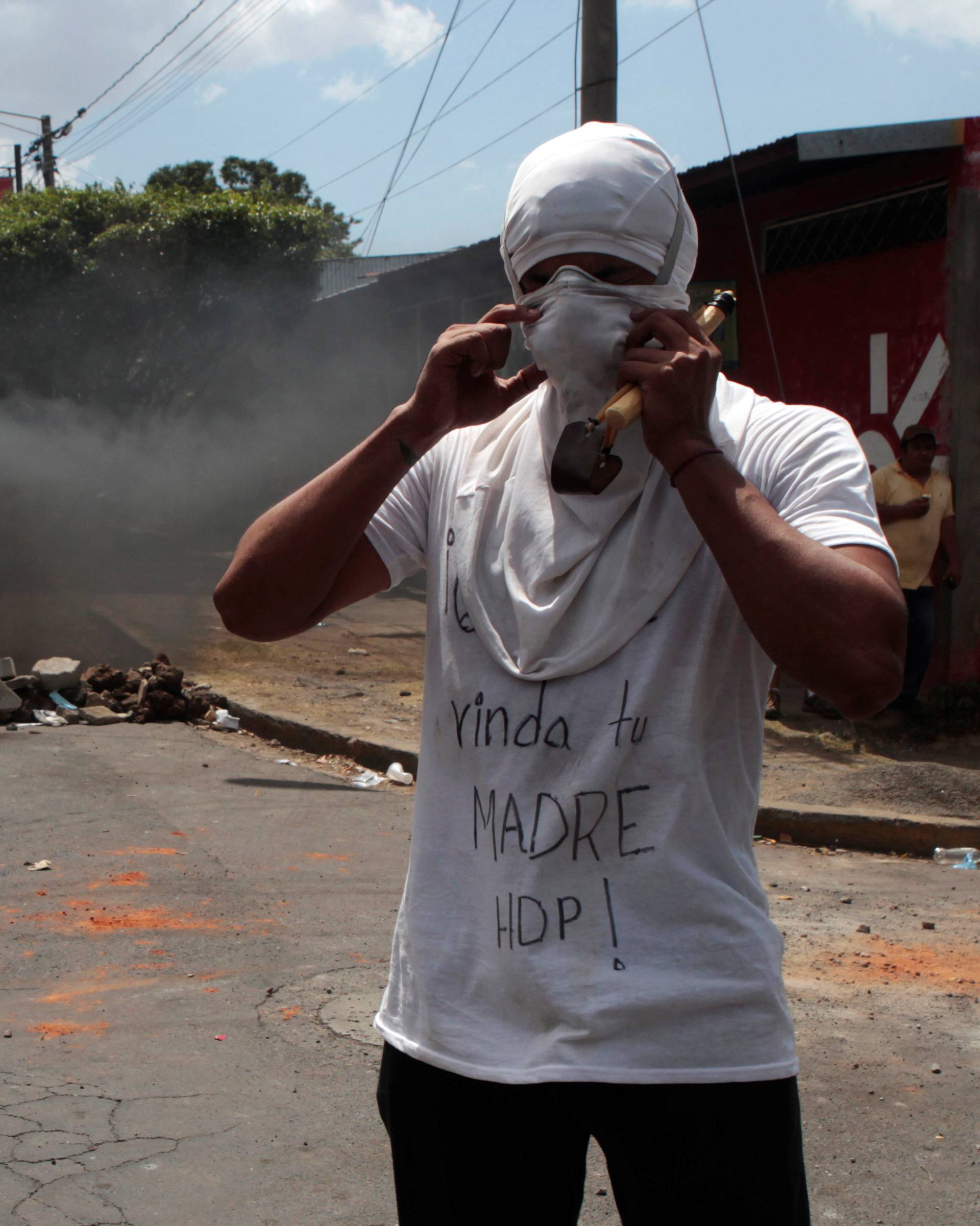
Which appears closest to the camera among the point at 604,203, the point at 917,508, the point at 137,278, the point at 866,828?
the point at 604,203

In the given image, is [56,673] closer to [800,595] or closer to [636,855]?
[636,855]

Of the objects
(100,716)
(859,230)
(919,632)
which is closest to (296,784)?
(100,716)

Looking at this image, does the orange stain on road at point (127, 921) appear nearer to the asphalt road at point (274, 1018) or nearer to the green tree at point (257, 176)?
the asphalt road at point (274, 1018)

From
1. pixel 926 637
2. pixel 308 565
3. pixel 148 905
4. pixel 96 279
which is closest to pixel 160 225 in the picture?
pixel 96 279

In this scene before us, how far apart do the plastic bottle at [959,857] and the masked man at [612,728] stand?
5243 mm

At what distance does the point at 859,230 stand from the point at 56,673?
6783 mm

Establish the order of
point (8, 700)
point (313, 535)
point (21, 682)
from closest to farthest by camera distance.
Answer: point (313, 535) → point (8, 700) → point (21, 682)

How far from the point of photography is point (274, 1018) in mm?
4074

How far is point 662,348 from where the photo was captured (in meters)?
1.51

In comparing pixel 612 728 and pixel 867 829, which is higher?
pixel 612 728

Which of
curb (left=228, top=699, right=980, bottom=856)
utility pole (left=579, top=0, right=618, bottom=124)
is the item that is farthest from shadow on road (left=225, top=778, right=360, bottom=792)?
utility pole (left=579, top=0, right=618, bottom=124)

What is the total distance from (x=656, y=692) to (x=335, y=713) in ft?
26.9

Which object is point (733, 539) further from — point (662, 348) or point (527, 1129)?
point (527, 1129)

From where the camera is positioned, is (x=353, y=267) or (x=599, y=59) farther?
(x=353, y=267)
